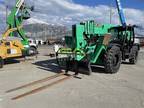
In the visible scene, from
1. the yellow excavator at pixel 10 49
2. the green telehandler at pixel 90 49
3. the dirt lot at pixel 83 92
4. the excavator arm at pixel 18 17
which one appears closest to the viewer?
the dirt lot at pixel 83 92

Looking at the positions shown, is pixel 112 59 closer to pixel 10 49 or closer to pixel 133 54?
pixel 133 54

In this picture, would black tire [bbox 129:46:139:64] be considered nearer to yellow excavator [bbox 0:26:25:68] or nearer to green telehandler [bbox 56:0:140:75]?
green telehandler [bbox 56:0:140:75]

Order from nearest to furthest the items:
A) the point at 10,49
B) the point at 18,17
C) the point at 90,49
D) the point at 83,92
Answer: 1. the point at 83,92
2. the point at 90,49
3. the point at 10,49
4. the point at 18,17

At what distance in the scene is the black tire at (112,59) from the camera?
50.3 feet

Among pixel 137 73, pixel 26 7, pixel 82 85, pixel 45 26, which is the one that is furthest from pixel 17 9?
pixel 45 26

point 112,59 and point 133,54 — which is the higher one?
point 112,59

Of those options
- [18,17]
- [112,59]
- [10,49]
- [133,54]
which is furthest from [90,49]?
[18,17]

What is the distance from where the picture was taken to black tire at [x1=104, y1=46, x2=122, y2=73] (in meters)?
15.3

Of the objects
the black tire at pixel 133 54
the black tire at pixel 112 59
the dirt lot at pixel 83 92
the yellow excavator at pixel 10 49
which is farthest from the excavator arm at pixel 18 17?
the dirt lot at pixel 83 92

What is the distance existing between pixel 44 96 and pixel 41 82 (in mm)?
2614

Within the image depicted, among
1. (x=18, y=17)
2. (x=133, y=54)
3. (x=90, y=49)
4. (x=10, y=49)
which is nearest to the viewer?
(x=90, y=49)

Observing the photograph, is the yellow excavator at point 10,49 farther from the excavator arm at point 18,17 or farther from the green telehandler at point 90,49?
the green telehandler at point 90,49

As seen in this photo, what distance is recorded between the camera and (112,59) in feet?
51.2

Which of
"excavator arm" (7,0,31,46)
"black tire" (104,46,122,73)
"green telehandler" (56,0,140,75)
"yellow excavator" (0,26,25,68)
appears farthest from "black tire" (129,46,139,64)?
"excavator arm" (7,0,31,46)
